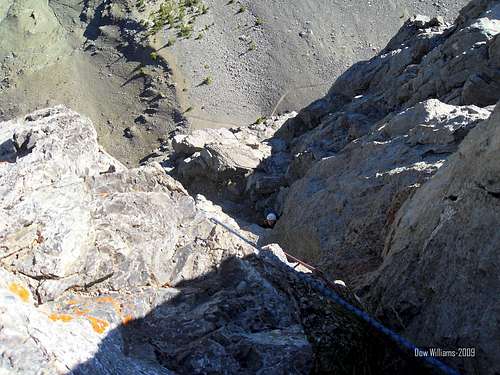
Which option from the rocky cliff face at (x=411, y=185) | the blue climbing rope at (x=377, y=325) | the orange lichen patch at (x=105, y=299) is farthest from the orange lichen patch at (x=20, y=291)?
the rocky cliff face at (x=411, y=185)

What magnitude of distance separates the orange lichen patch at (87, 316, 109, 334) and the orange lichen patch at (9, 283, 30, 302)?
1230 mm

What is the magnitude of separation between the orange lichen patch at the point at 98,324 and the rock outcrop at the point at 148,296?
19mm

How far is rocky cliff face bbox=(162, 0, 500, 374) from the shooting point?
7953 millimetres

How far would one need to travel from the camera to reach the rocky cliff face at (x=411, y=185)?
26.1ft

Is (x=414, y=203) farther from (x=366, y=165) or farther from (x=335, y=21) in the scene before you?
(x=335, y=21)

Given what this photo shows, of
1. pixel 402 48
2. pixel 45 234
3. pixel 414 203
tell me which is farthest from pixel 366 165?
pixel 402 48

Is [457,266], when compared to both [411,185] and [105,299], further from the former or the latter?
[411,185]

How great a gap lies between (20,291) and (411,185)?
1106cm

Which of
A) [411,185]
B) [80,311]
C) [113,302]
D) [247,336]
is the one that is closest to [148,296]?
[113,302]

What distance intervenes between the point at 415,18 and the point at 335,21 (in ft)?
90.6

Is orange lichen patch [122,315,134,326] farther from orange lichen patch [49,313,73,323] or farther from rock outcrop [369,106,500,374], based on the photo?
rock outcrop [369,106,500,374]

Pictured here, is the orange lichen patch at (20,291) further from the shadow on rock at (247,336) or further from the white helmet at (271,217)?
the white helmet at (271,217)

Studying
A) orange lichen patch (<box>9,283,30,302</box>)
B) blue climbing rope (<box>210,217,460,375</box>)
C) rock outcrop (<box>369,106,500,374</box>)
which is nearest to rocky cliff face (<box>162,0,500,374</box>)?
rock outcrop (<box>369,106,500,374</box>)

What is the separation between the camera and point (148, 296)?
8.55 m
